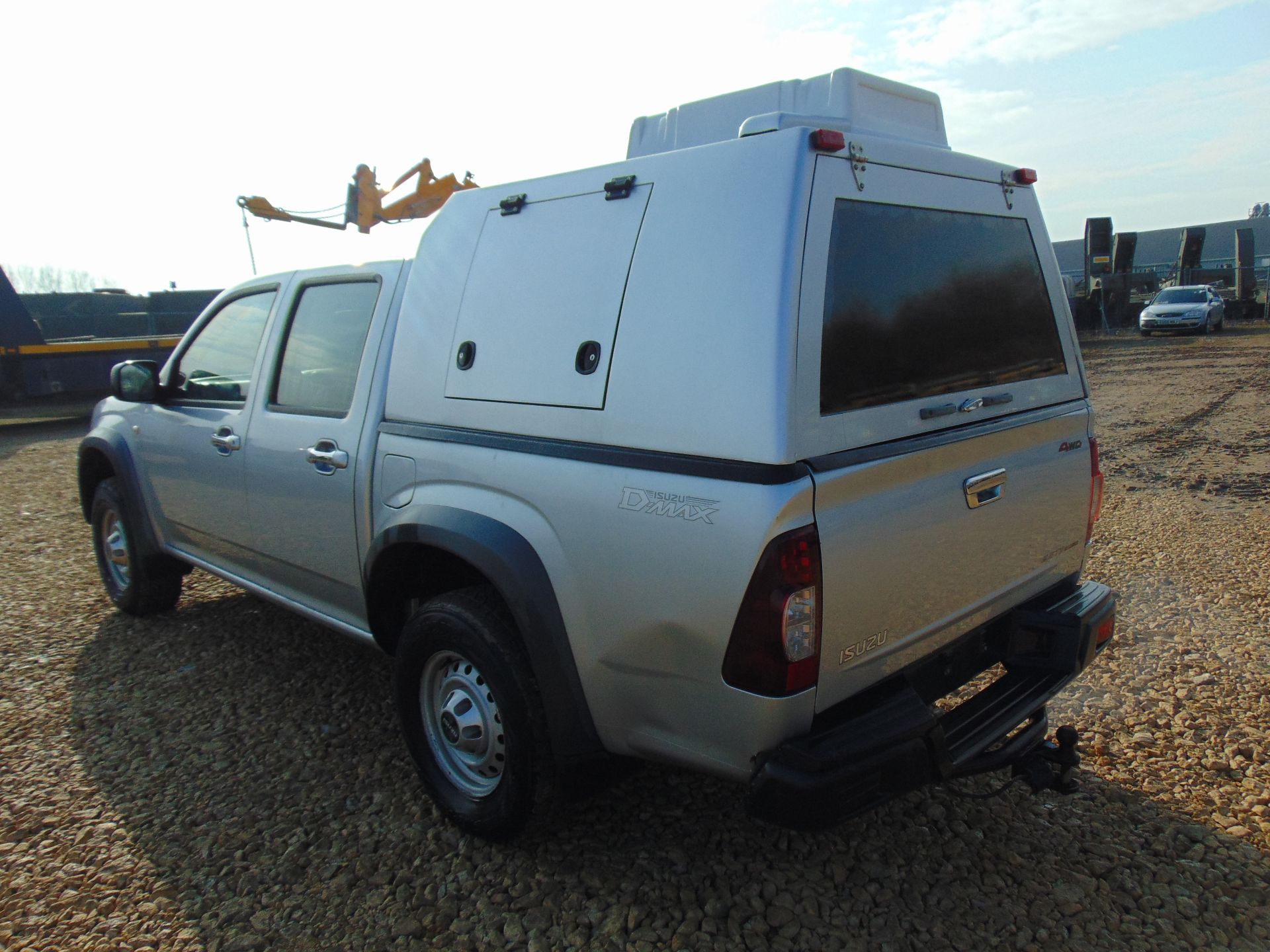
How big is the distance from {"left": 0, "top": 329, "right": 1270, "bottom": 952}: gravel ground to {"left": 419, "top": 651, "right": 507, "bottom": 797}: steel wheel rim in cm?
22

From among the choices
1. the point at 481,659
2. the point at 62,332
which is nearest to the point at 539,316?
the point at 481,659

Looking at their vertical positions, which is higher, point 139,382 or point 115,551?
point 139,382

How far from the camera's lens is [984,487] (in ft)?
8.33

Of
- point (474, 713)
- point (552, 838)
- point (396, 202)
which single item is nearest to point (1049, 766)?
point (552, 838)

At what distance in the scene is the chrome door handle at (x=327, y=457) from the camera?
10.6 feet

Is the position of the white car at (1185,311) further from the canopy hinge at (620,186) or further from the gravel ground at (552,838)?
the canopy hinge at (620,186)

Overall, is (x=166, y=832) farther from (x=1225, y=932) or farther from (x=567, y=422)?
(x=1225, y=932)

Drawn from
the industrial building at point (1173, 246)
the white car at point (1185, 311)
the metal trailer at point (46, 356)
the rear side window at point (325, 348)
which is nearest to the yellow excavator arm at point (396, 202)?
the metal trailer at point (46, 356)

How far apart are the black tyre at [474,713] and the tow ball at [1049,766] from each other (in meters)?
1.37

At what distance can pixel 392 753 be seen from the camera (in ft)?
11.3

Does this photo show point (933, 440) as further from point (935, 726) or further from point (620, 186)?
point (620, 186)

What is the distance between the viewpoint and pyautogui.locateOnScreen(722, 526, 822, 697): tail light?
79.7 inches

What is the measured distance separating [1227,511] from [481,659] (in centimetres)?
623

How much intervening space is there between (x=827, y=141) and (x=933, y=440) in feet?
2.74
